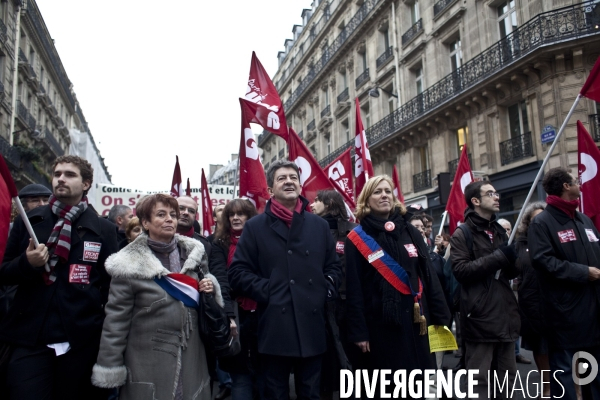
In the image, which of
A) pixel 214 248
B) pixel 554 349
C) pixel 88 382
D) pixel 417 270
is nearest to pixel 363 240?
pixel 417 270

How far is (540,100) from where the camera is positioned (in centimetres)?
1306

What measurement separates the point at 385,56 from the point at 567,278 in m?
20.2

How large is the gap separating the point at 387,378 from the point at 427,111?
15.9 metres

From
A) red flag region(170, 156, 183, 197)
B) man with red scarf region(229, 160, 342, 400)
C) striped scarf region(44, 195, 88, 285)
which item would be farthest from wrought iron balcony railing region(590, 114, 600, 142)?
striped scarf region(44, 195, 88, 285)

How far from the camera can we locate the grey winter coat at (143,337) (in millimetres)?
2693

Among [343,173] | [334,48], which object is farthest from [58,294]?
[334,48]

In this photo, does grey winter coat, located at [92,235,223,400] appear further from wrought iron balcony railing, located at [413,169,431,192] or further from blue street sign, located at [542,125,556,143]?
wrought iron balcony railing, located at [413,169,431,192]

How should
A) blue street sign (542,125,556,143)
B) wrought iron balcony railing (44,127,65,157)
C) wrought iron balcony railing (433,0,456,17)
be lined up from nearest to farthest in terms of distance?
blue street sign (542,125,556,143) → wrought iron balcony railing (433,0,456,17) → wrought iron balcony railing (44,127,65,157)

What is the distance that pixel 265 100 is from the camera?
6.49 metres

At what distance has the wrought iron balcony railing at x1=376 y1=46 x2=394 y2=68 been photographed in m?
21.5

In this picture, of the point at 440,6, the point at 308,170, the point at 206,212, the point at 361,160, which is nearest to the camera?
the point at 308,170

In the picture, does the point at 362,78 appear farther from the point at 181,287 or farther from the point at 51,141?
the point at 181,287

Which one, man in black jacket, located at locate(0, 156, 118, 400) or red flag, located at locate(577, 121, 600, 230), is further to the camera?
red flag, located at locate(577, 121, 600, 230)

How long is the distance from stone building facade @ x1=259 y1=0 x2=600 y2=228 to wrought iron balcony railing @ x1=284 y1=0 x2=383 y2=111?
121 millimetres
